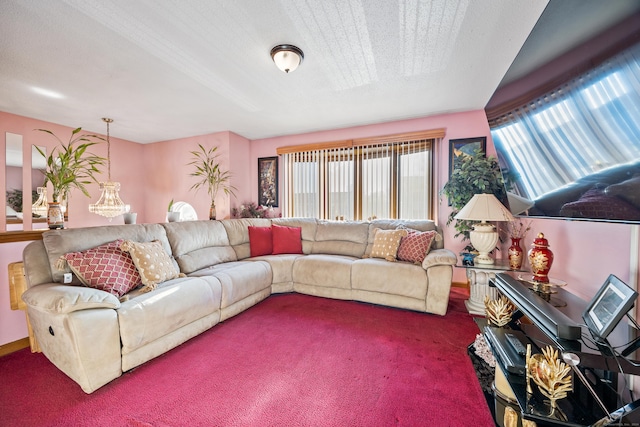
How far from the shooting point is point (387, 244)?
115 inches

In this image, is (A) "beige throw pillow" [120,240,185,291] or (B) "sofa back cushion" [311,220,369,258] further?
(B) "sofa back cushion" [311,220,369,258]

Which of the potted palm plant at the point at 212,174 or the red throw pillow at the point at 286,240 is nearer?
the red throw pillow at the point at 286,240

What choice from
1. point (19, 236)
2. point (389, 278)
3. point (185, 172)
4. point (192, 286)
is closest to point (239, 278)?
point (192, 286)

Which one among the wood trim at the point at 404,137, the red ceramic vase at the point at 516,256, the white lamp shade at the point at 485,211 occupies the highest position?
the wood trim at the point at 404,137

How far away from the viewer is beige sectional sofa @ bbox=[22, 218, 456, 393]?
144 cm

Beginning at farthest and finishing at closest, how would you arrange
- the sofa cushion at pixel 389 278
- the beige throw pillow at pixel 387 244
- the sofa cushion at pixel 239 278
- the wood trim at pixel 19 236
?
1. the beige throw pillow at pixel 387 244
2. the sofa cushion at pixel 389 278
3. the sofa cushion at pixel 239 278
4. the wood trim at pixel 19 236

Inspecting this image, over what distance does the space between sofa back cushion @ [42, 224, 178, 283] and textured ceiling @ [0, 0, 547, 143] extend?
146 cm

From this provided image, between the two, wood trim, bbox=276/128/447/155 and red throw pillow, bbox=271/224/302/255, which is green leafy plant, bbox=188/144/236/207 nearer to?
wood trim, bbox=276/128/447/155

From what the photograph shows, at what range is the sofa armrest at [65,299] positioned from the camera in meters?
1.37

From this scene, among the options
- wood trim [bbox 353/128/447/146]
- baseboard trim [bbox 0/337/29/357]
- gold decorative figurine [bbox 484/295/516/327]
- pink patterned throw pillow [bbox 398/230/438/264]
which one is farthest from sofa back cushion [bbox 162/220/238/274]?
gold decorative figurine [bbox 484/295/516/327]

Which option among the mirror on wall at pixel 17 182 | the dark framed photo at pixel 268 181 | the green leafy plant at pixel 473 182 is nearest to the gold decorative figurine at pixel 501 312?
the green leafy plant at pixel 473 182

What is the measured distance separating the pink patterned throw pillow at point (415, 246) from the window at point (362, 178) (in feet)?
2.72

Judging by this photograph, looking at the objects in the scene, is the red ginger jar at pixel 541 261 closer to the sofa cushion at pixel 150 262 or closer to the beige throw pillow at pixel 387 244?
the beige throw pillow at pixel 387 244

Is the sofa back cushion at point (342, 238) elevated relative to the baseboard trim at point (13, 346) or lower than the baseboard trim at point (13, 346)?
elevated
